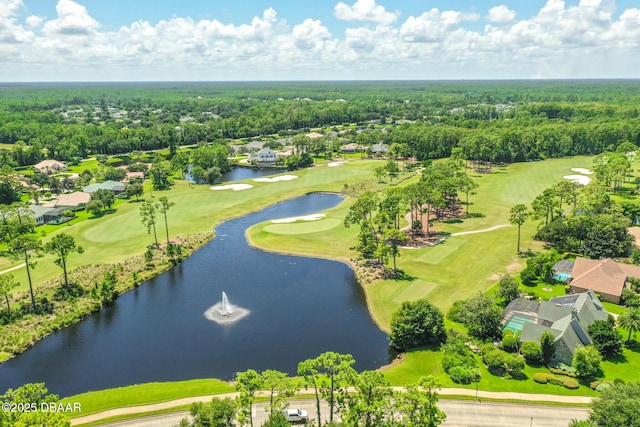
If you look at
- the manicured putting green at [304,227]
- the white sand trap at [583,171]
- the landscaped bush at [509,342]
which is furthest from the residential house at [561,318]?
the white sand trap at [583,171]

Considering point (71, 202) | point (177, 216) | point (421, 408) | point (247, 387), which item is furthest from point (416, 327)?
point (71, 202)

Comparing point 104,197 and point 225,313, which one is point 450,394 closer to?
point 225,313

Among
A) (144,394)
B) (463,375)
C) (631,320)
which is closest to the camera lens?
(144,394)

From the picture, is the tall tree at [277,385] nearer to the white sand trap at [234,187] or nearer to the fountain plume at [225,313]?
the fountain plume at [225,313]

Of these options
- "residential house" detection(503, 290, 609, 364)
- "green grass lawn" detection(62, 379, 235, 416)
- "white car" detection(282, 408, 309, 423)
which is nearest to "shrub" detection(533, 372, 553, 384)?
"residential house" detection(503, 290, 609, 364)

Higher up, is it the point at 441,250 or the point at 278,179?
the point at 278,179
